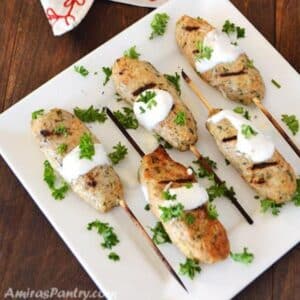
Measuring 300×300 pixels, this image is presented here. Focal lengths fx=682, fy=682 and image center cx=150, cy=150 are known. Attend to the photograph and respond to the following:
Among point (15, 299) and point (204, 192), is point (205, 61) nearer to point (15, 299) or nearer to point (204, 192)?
point (204, 192)

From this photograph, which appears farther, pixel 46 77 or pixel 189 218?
pixel 46 77

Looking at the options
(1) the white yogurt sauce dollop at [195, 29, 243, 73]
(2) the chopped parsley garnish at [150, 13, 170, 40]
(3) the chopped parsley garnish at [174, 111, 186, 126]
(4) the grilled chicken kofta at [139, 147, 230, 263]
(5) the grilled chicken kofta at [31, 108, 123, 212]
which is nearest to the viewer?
(4) the grilled chicken kofta at [139, 147, 230, 263]

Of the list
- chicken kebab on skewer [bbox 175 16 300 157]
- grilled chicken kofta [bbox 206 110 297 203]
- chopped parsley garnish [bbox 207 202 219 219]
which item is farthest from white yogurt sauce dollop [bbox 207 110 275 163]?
chopped parsley garnish [bbox 207 202 219 219]

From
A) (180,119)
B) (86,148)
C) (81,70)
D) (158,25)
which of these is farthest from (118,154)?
(158,25)

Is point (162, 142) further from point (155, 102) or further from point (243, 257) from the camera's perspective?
point (243, 257)

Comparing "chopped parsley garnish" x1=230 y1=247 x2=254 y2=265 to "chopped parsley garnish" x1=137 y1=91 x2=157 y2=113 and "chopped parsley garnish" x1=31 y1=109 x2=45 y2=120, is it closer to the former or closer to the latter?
"chopped parsley garnish" x1=137 y1=91 x2=157 y2=113

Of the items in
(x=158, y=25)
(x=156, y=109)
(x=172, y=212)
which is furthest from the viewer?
(x=158, y=25)
